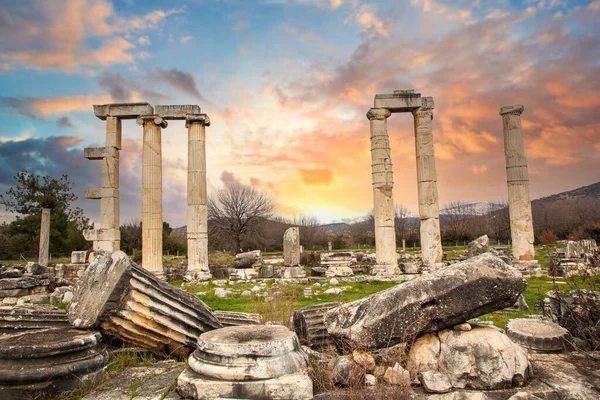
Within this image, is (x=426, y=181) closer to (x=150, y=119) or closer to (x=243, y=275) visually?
(x=243, y=275)

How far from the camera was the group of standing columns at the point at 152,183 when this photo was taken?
16.2m

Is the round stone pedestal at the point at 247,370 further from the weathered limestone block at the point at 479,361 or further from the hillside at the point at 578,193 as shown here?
the hillside at the point at 578,193

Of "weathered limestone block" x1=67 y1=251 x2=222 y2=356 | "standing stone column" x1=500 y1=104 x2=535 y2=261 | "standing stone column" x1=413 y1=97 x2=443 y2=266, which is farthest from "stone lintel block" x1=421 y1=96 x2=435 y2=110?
"weathered limestone block" x1=67 y1=251 x2=222 y2=356

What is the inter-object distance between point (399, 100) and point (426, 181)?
3.54m

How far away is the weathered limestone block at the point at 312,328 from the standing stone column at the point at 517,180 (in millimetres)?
13442

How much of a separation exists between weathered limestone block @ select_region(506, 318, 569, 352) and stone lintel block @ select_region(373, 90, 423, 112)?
40.4 ft

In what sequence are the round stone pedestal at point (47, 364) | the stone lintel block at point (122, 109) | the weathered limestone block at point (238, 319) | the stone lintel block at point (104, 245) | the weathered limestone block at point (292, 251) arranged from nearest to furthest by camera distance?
1. the round stone pedestal at point (47, 364)
2. the weathered limestone block at point (238, 319)
3. the stone lintel block at point (104, 245)
4. the stone lintel block at point (122, 109)
5. the weathered limestone block at point (292, 251)

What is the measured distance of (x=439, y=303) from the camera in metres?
3.91

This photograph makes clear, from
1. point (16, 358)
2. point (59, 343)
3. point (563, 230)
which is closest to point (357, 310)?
point (59, 343)

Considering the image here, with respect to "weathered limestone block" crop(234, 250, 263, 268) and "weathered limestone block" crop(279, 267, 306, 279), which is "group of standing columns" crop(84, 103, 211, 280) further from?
"weathered limestone block" crop(279, 267, 306, 279)

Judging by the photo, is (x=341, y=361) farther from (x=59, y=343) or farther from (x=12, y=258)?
(x=12, y=258)

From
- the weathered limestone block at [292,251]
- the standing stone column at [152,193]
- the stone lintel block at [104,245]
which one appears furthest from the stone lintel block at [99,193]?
the weathered limestone block at [292,251]

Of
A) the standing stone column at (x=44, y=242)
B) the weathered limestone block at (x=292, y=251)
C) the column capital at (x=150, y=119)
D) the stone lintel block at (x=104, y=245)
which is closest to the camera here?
the stone lintel block at (x=104, y=245)

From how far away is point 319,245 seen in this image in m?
42.9
